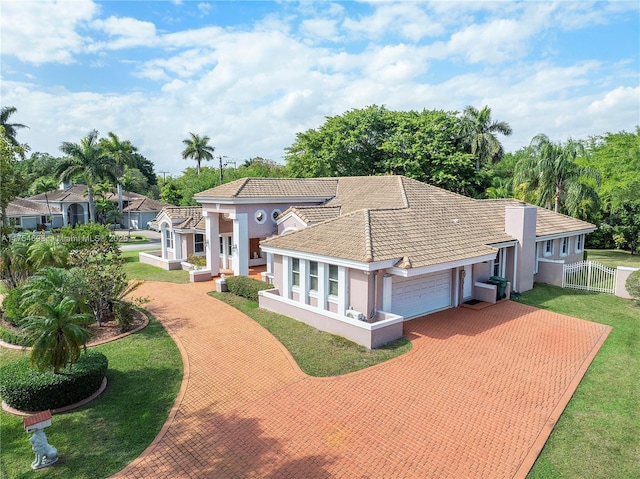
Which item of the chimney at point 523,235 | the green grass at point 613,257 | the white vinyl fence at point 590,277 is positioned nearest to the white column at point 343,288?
the chimney at point 523,235

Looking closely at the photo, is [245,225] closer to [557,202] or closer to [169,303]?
[169,303]

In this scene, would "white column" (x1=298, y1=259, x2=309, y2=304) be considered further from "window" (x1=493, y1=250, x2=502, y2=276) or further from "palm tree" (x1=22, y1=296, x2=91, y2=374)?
"window" (x1=493, y1=250, x2=502, y2=276)

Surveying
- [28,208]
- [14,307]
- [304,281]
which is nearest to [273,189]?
[304,281]

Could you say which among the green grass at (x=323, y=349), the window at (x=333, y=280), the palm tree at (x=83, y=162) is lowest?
the green grass at (x=323, y=349)

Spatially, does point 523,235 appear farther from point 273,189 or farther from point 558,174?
point 558,174

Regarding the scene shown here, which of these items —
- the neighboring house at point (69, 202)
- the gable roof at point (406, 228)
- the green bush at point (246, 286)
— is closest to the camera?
the gable roof at point (406, 228)

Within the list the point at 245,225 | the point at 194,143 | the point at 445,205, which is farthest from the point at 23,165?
the point at 445,205

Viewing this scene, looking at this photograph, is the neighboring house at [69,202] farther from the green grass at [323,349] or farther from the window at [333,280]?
the window at [333,280]
